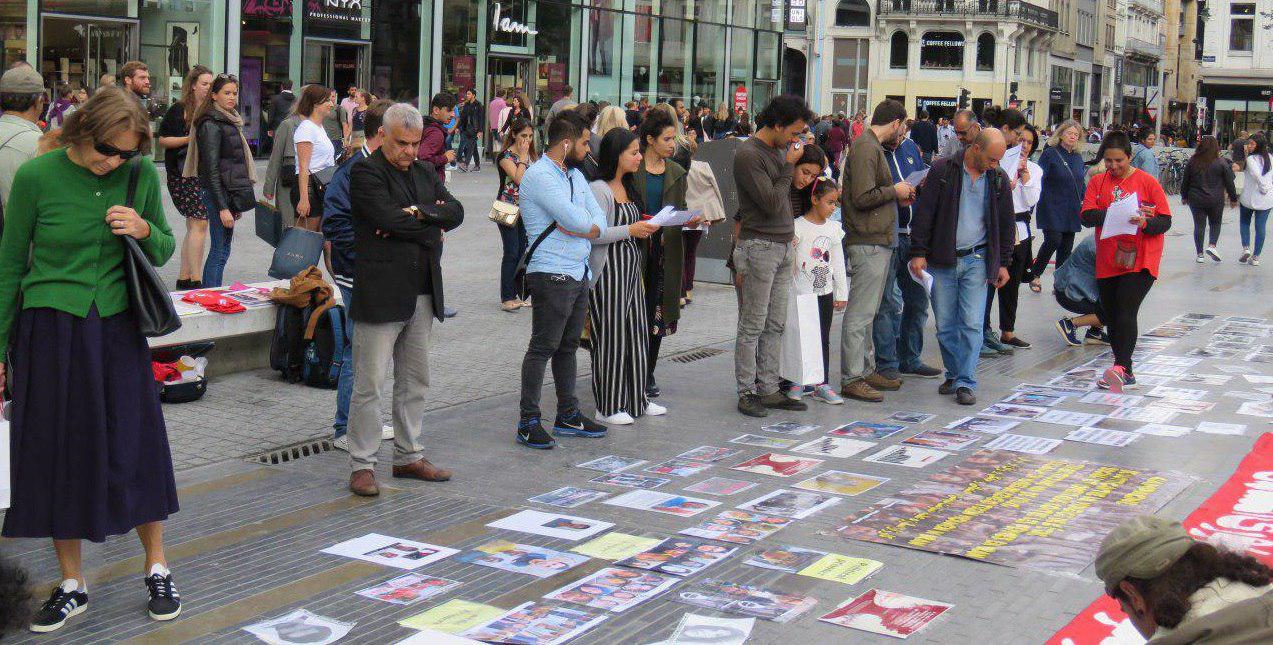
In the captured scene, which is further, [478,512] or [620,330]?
[620,330]

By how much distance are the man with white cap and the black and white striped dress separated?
5.24m

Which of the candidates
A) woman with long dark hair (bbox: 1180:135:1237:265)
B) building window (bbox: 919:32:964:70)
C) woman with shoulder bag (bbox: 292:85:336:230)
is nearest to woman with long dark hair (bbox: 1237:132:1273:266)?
woman with long dark hair (bbox: 1180:135:1237:265)

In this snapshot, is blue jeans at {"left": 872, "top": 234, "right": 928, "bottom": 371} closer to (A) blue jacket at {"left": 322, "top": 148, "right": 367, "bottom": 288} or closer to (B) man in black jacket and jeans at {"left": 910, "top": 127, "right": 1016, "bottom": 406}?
(B) man in black jacket and jeans at {"left": 910, "top": 127, "right": 1016, "bottom": 406}

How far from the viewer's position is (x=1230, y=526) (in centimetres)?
655

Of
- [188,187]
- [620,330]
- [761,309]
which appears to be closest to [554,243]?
[620,330]

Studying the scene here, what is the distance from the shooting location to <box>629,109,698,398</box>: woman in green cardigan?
8602 mm

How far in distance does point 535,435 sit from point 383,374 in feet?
4.11

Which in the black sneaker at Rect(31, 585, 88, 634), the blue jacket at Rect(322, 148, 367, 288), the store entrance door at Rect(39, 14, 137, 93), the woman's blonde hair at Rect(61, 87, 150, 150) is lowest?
the black sneaker at Rect(31, 585, 88, 634)

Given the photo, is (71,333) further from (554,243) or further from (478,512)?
(554,243)

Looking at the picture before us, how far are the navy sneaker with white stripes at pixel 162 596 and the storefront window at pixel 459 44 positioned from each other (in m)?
25.7

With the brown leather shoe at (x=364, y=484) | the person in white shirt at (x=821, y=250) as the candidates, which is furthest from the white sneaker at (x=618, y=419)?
the brown leather shoe at (x=364, y=484)

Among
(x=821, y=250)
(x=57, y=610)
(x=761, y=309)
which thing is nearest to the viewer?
(x=57, y=610)

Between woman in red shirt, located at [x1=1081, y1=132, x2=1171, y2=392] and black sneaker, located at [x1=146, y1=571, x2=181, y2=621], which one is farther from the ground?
woman in red shirt, located at [x1=1081, y1=132, x2=1171, y2=392]

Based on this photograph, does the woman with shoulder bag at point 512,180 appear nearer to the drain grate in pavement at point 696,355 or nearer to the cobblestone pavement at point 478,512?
the cobblestone pavement at point 478,512
